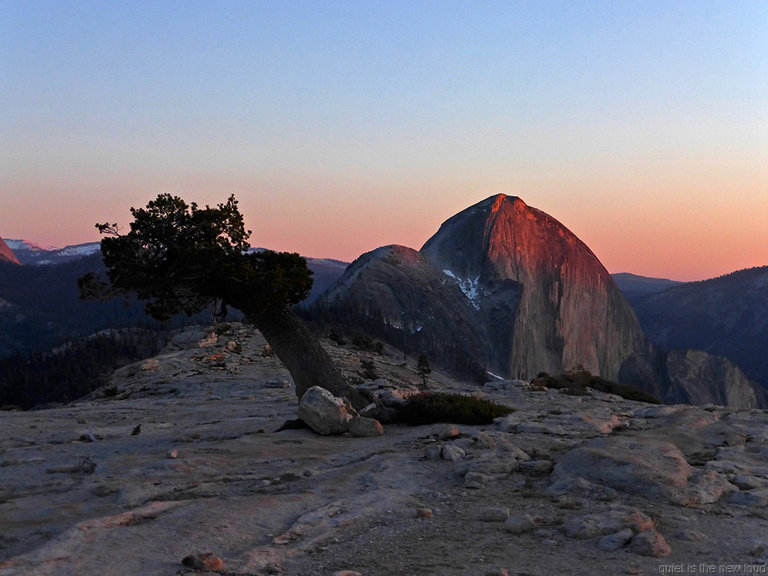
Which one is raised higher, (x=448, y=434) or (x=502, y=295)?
(x=502, y=295)

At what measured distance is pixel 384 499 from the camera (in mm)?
10461

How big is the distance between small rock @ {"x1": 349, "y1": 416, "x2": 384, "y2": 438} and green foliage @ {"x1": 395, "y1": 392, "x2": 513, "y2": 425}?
175 centimetres

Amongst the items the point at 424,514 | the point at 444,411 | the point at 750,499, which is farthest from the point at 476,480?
the point at 444,411

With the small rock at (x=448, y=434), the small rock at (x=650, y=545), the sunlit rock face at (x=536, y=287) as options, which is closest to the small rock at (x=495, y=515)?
the small rock at (x=650, y=545)

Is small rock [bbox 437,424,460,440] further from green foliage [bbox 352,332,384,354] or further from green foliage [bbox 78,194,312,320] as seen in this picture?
green foliage [bbox 352,332,384,354]

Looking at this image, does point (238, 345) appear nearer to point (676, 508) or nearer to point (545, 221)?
point (676, 508)

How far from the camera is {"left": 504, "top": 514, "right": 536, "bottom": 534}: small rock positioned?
9.18m

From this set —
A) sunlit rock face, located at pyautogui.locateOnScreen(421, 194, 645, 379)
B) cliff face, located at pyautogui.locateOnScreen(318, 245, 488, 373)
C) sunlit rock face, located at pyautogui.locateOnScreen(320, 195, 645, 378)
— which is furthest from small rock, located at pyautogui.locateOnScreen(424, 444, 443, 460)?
sunlit rock face, located at pyautogui.locateOnScreen(421, 194, 645, 379)

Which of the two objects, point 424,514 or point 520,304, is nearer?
point 424,514

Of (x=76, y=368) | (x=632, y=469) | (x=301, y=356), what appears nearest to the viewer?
(x=632, y=469)

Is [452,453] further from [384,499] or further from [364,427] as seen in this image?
[364,427]

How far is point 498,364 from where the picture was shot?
125m

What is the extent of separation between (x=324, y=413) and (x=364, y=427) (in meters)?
1.04

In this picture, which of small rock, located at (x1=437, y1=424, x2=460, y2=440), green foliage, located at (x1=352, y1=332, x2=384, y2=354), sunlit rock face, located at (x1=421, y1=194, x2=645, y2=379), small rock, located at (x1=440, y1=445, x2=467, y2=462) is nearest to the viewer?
small rock, located at (x1=440, y1=445, x2=467, y2=462)
